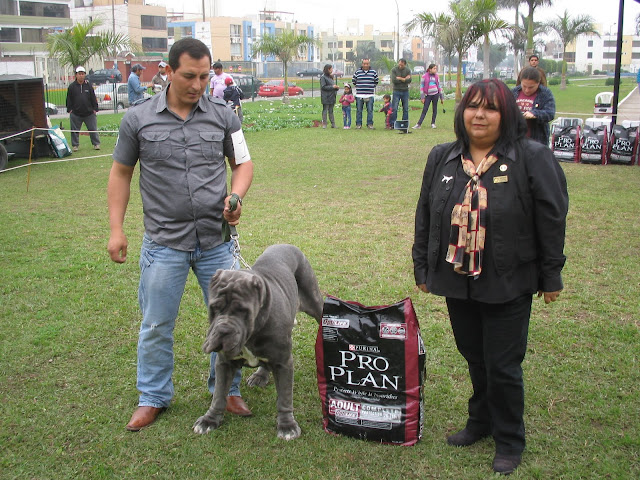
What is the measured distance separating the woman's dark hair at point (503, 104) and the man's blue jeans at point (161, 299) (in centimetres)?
165

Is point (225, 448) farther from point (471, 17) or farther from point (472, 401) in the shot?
point (471, 17)

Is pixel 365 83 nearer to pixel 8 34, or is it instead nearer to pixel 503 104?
pixel 503 104

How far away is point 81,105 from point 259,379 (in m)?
12.6

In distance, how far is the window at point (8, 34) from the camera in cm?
6256

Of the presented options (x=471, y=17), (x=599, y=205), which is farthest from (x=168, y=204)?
(x=471, y=17)

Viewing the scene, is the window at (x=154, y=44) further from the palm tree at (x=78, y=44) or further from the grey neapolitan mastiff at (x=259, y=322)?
the grey neapolitan mastiff at (x=259, y=322)

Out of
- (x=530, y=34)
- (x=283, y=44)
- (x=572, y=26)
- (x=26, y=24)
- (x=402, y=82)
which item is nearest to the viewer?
(x=402, y=82)

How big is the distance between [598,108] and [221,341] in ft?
49.9

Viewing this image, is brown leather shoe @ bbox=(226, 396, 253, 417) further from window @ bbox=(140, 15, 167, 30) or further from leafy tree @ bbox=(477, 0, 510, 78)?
window @ bbox=(140, 15, 167, 30)

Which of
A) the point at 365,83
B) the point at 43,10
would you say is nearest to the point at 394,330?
the point at 365,83

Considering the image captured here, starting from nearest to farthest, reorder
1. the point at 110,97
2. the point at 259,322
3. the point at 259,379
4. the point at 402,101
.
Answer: the point at 259,322, the point at 259,379, the point at 402,101, the point at 110,97

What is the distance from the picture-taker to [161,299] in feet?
11.3

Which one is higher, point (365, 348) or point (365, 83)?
point (365, 83)

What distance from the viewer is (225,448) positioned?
11.0 feet
